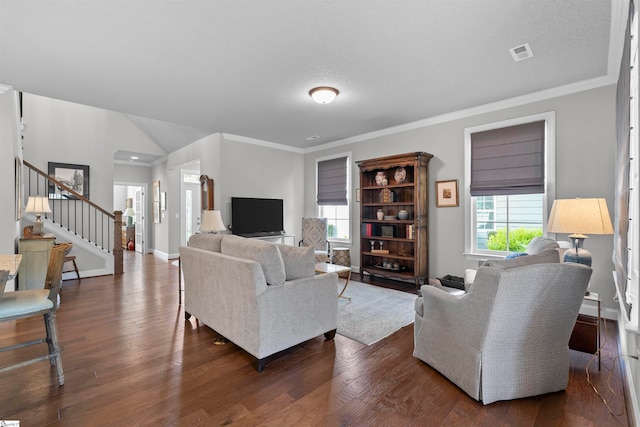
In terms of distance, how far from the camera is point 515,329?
182cm

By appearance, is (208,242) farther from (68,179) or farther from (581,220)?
(68,179)

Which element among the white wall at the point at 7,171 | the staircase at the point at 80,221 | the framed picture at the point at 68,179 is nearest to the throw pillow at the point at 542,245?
the white wall at the point at 7,171

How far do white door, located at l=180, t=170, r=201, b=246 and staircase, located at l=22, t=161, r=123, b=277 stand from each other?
5.77ft

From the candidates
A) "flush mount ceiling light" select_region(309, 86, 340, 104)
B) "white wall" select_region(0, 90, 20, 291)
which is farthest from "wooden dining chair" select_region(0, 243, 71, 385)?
"flush mount ceiling light" select_region(309, 86, 340, 104)

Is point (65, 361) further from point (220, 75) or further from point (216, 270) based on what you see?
point (220, 75)

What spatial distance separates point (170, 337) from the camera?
2.79 meters

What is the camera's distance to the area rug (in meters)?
2.91

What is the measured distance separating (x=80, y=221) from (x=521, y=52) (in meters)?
7.55

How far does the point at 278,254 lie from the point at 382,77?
224cm

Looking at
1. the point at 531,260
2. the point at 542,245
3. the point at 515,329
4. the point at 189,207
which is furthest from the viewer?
the point at 189,207

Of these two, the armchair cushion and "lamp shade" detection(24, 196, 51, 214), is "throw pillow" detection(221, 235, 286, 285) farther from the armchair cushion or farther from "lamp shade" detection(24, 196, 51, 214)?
"lamp shade" detection(24, 196, 51, 214)

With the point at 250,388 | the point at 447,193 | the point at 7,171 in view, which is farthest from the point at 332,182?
the point at 7,171

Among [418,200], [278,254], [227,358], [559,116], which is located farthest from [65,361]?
[559,116]

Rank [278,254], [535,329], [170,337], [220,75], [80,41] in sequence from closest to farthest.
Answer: [535,329], [278,254], [80,41], [170,337], [220,75]
